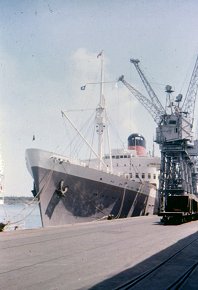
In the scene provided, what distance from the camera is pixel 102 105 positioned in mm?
42812

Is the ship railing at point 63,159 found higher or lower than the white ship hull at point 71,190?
higher

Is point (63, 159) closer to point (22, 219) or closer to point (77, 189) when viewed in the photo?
point (77, 189)

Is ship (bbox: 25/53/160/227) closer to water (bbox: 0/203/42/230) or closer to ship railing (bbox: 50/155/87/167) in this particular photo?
ship railing (bbox: 50/155/87/167)

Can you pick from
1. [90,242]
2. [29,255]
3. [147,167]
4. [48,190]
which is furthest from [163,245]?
[147,167]

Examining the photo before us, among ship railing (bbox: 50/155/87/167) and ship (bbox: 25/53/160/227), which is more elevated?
ship railing (bbox: 50/155/87/167)

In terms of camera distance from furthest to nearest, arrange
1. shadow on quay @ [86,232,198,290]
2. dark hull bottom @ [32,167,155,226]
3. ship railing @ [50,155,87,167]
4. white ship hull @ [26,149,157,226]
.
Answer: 1. ship railing @ [50,155,87,167]
2. white ship hull @ [26,149,157,226]
3. dark hull bottom @ [32,167,155,226]
4. shadow on quay @ [86,232,198,290]

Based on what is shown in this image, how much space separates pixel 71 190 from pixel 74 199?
3.45 feet

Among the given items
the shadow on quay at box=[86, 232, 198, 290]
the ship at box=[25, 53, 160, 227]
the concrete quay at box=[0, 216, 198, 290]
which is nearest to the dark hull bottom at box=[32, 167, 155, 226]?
the ship at box=[25, 53, 160, 227]

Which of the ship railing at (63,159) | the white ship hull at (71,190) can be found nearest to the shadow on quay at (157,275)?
the white ship hull at (71,190)

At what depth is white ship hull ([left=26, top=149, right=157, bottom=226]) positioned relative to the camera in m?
35.5

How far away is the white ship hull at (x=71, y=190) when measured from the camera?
35469mm

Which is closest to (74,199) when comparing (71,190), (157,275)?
(71,190)

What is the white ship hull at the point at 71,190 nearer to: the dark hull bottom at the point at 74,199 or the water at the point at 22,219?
the dark hull bottom at the point at 74,199

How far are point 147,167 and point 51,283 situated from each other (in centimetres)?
5148
